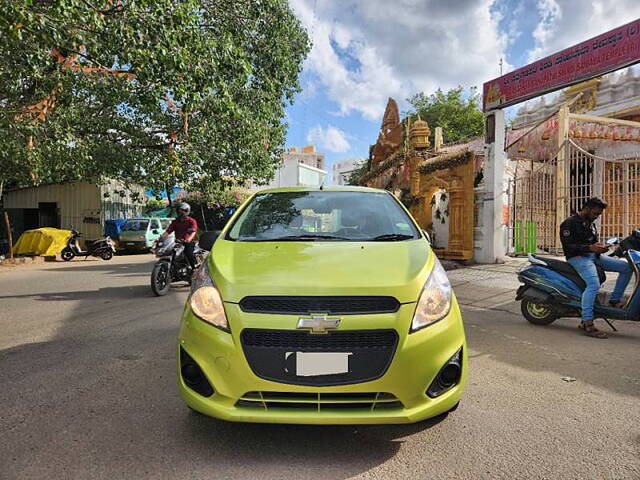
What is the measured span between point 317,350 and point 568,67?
9.78 meters

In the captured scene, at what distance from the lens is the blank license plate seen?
2176 mm

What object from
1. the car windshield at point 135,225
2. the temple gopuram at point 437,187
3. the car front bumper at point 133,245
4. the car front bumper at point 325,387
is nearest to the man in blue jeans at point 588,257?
the car front bumper at point 325,387

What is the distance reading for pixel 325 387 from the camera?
2.14 m

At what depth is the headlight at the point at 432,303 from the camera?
90.5 inches

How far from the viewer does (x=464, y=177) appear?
1152cm

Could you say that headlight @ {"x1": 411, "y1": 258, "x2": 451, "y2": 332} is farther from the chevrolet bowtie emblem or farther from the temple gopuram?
the temple gopuram

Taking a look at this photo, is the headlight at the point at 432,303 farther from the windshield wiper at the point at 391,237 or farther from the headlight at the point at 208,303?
the headlight at the point at 208,303

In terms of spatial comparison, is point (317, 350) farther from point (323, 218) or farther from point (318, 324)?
point (323, 218)

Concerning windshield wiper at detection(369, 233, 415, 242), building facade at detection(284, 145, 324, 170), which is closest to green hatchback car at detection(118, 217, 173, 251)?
windshield wiper at detection(369, 233, 415, 242)

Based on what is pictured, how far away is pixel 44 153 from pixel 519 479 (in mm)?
11707

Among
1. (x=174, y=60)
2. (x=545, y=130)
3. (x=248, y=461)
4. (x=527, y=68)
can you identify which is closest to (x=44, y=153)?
(x=174, y=60)

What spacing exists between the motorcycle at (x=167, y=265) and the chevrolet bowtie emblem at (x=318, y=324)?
231 inches

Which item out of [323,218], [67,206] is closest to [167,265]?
[323,218]

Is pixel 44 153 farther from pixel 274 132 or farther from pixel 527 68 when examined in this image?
pixel 527 68
